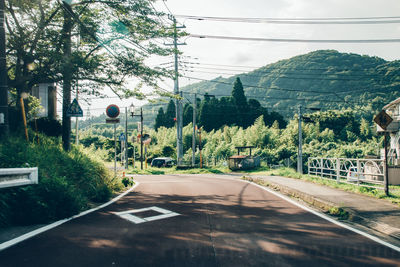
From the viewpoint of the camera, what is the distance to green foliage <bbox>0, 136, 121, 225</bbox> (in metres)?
5.38

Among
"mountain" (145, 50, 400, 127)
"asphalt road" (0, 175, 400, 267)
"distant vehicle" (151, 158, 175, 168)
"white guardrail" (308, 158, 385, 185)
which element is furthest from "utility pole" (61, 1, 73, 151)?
"mountain" (145, 50, 400, 127)

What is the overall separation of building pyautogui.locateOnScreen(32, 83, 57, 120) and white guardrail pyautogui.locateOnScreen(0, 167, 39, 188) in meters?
8.57

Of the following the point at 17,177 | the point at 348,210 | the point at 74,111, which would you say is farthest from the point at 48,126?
the point at 348,210

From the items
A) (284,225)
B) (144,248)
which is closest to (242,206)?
(284,225)

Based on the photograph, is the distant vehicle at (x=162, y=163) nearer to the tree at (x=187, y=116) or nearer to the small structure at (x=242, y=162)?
the small structure at (x=242, y=162)

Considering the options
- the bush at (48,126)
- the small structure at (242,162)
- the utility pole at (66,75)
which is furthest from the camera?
the small structure at (242,162)

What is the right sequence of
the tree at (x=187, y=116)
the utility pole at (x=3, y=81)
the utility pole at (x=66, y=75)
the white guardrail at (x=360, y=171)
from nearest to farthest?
1. the utility pole at (x=3, y=81)
2. the white guardrail at (x=360, y=171)
3. the utility pole at (x=66, y=75)
4. the tree at (x=187, y=116)

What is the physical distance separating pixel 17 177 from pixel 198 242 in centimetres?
340

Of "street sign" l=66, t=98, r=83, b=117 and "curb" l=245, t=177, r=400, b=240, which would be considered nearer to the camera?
"curb" l=245, t=177, r=400, b=240

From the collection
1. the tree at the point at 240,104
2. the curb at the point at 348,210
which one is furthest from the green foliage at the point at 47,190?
the tree at the point at 240,104

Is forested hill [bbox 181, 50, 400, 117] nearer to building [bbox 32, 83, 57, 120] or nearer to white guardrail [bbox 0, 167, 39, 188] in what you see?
building [bbox 32, 83, 57, 120]

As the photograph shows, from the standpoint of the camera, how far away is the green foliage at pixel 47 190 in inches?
212

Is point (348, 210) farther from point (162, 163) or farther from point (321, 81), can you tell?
point (321, 81)

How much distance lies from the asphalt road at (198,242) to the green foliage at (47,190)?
554 millimetres
